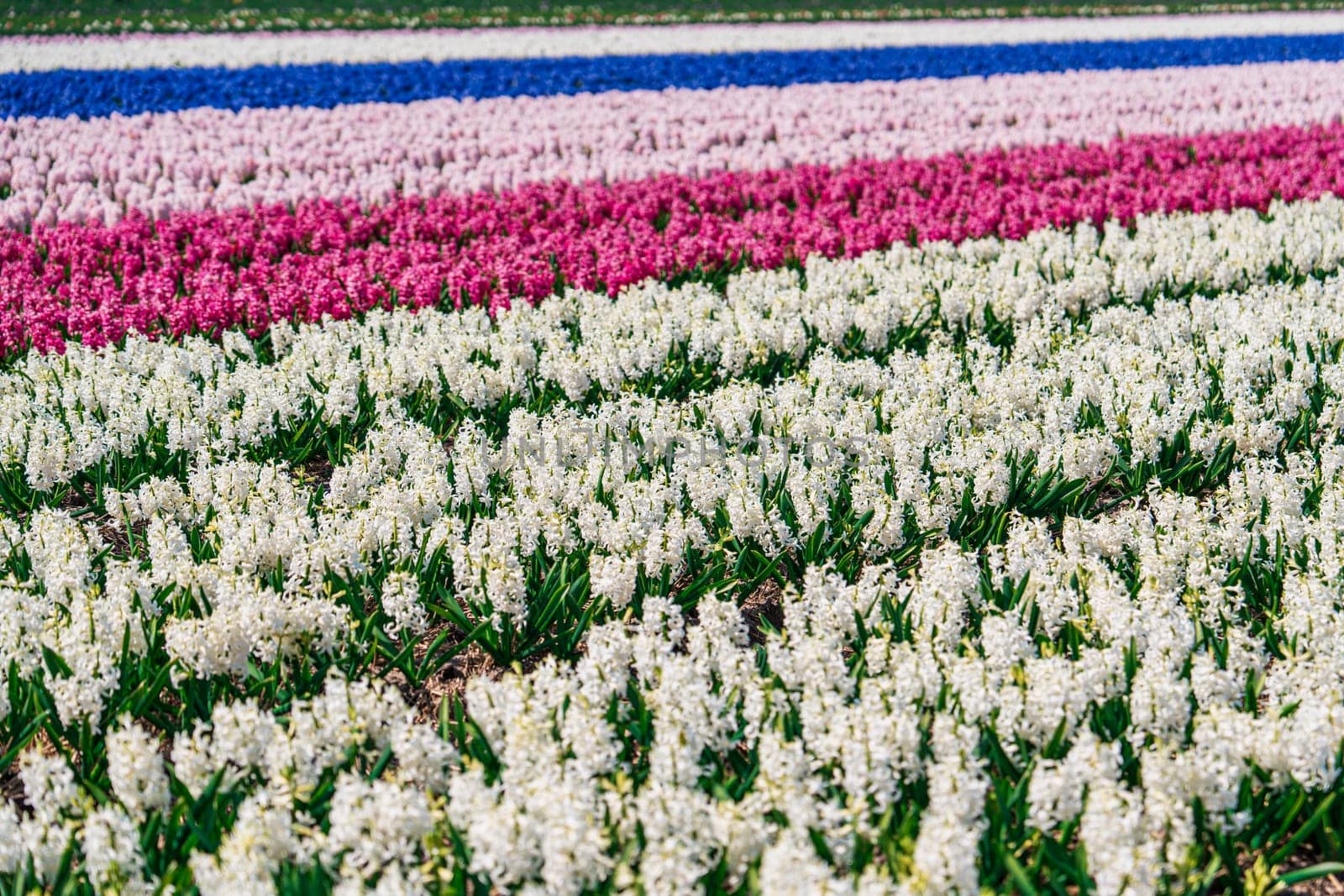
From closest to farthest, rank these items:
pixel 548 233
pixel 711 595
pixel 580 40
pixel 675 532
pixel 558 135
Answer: pixel 711 595 < pixel 675 532 < pixel 548 233 < pixel 558 135 < pixel 580 40

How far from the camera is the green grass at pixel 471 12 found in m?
26.5

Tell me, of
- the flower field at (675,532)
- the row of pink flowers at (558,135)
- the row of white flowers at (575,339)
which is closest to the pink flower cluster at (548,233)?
the flower field at (675,532)

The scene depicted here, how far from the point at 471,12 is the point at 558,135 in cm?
1698

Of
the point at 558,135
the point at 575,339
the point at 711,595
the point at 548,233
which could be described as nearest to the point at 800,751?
the point at 711,595

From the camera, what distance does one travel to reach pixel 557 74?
19.0m

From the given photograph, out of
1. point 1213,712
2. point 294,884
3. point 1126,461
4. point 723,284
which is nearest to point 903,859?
point 1213,712

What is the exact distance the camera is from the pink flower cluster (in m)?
8.11

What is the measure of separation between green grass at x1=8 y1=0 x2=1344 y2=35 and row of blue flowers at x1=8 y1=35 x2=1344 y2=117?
752cm

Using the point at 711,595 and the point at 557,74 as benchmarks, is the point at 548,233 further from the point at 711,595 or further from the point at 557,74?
the point at 557,74

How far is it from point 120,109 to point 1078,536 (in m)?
15.3

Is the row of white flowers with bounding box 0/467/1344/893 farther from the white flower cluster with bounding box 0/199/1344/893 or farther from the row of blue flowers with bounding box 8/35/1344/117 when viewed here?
the row of blue flowers with bounding box 8/35/1344/117

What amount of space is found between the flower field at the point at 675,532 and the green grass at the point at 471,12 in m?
16.6

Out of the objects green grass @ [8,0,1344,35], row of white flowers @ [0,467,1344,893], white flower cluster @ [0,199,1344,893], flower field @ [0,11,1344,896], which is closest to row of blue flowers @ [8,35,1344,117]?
flower field @ [0,11,1344,896]

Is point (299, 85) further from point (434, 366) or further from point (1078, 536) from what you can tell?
point (1078, 536)
